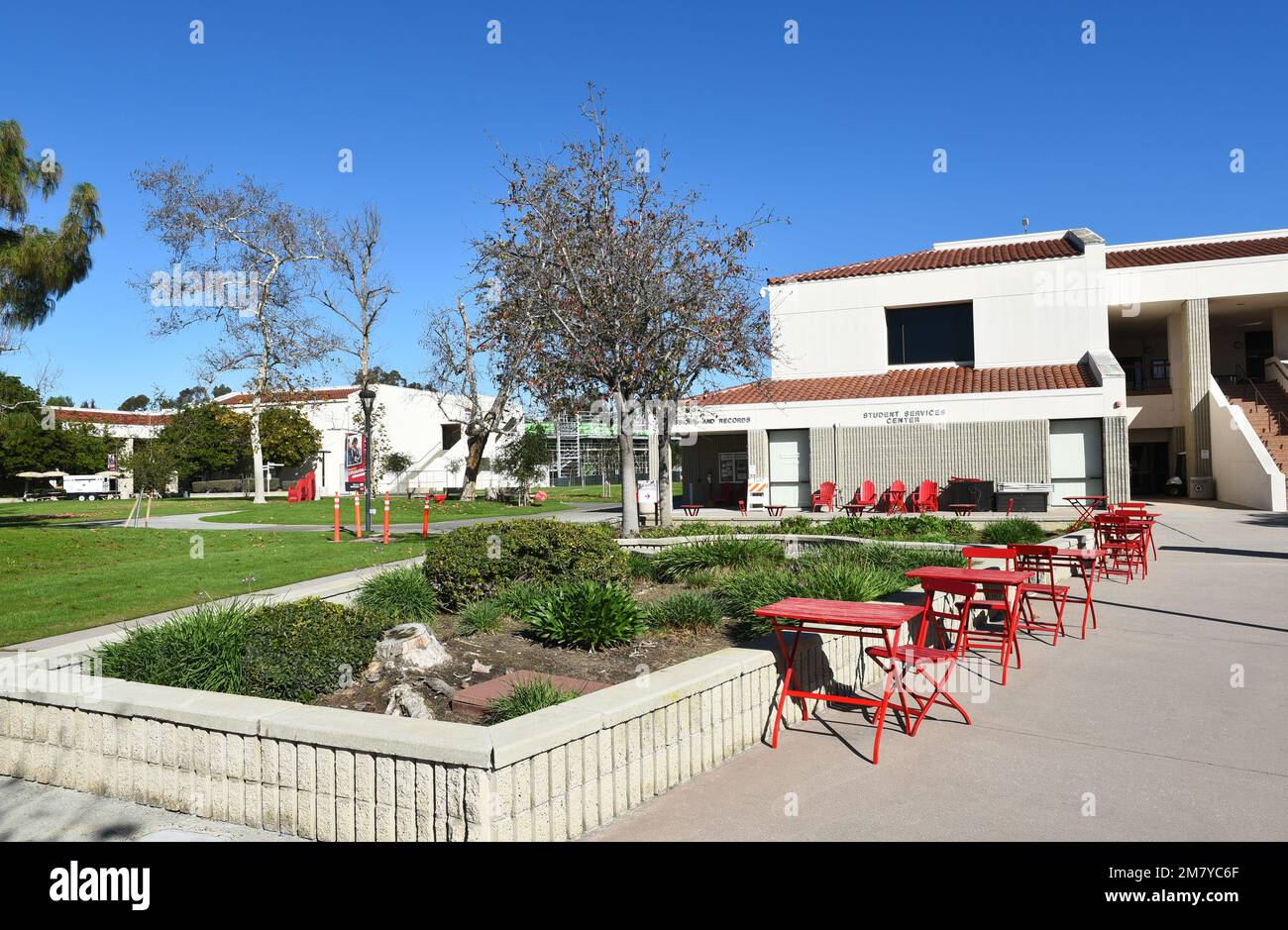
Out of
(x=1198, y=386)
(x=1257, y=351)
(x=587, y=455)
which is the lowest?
(x=587, y=455)

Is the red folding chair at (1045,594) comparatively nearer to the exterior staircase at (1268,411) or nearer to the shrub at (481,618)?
the shrub at (481,618)

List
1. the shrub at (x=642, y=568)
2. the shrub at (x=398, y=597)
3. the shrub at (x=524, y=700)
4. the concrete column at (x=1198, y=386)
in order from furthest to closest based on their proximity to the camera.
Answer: the concrete column at (x=1198, y=386) < the shrub at (x=642, y=568) < the shrub at (x=398, y=597) < the shrub at (x=524, y=700)

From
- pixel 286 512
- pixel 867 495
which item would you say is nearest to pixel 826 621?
pixel 867 495

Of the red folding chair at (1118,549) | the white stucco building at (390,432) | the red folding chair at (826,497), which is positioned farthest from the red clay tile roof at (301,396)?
the red folding chair at (1118,549)

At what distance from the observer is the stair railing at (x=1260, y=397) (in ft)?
Answer: 91.4

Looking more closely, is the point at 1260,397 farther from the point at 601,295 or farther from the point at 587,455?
the point at 587,455

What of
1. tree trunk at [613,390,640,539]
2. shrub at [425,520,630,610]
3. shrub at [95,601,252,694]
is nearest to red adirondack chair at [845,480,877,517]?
tree trunk at [613,390,640,539]

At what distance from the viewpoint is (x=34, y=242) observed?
2012 cm

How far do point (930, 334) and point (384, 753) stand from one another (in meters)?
27.3

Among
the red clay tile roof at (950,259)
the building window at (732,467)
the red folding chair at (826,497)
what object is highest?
the red clay tile roof at (950,259)

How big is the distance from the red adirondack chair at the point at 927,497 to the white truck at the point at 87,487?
47328 mm

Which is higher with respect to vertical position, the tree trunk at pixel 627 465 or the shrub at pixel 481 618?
the tree trunk at pixel 627 465

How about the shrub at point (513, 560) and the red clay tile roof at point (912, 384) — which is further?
the red clay tile roof at point (912, 384)

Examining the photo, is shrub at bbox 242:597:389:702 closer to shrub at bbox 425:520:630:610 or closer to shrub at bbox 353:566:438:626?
shrub at bbox 353:566:438:626
